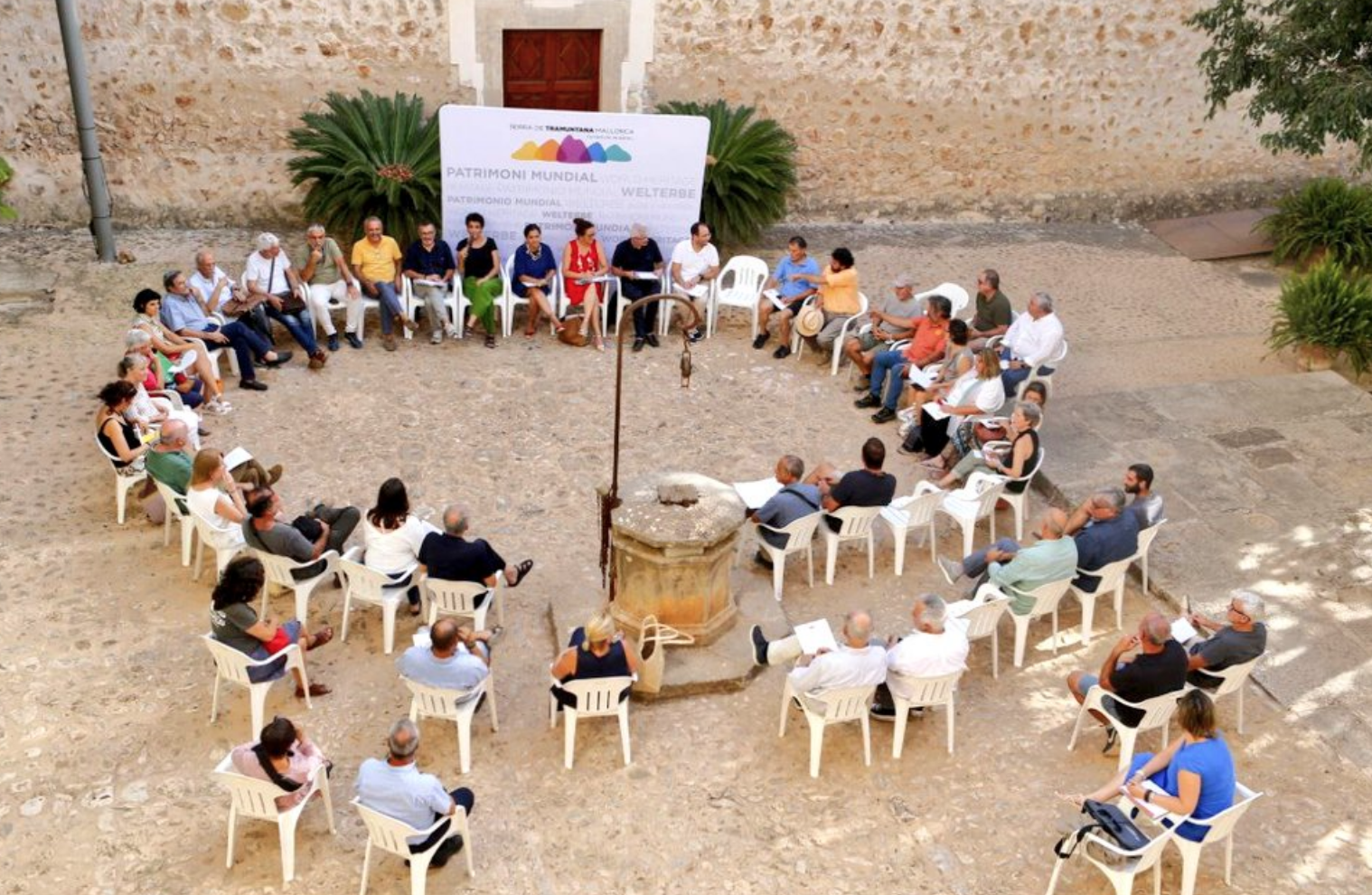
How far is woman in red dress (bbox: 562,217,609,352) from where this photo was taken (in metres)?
10.9

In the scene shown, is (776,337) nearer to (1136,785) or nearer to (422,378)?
(422,378)

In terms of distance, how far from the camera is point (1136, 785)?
5.89 m

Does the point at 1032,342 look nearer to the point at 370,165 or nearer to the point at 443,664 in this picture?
the point at 443,664

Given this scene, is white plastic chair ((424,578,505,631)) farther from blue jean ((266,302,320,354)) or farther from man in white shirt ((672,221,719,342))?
man in white shirt ((672,221,719,342))

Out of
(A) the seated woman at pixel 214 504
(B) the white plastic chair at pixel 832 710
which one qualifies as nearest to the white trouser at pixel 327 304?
(A) the seated woman at pixel 214 504

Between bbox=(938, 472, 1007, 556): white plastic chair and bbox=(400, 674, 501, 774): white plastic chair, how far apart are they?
327cm

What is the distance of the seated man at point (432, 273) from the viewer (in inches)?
424

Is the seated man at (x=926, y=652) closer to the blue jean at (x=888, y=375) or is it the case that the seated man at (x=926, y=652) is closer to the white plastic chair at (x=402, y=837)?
the white plastic chair at (x=402, y=837)

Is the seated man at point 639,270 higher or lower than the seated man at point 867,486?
higher

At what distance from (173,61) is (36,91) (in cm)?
118

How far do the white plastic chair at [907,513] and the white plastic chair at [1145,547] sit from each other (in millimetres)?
1199

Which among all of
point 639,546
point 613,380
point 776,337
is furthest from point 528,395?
point 639,546

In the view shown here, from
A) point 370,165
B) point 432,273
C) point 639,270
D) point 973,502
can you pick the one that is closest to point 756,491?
point 973,502

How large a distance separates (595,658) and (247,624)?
5.60 feet
